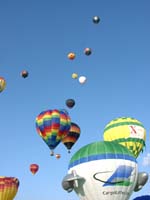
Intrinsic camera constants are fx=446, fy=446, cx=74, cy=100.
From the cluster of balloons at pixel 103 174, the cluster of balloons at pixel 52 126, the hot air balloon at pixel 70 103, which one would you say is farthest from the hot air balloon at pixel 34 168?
the cluster of balloons at pixel 103 174

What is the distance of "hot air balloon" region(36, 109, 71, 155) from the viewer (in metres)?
36.7

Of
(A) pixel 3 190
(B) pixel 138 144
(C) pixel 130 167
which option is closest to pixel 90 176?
(C) pixel 130 167

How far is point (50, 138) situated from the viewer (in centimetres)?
3691

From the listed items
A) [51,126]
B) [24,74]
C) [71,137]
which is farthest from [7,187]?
[24,74]

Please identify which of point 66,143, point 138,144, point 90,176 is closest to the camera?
point 90,176

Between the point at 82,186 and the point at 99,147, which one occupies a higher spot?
the point at 99,147

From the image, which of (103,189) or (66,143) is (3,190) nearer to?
(66,143)

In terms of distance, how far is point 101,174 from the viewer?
86.0 ft

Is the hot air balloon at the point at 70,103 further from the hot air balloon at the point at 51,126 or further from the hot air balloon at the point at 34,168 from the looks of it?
the hot air balloon at the point at 34,168

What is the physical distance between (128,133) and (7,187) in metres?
15.5

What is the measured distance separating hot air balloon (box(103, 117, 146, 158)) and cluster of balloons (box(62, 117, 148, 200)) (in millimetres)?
7449

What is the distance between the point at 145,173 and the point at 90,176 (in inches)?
153

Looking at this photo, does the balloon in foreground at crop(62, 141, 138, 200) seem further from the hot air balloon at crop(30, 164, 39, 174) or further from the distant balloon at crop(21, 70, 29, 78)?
the hot air balloon at crop(30, 164, 39, 174)

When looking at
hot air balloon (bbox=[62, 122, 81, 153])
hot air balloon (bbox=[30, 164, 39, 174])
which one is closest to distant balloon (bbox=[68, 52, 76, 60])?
hot air balloon (bbox=[62, 122, 81, 153])
